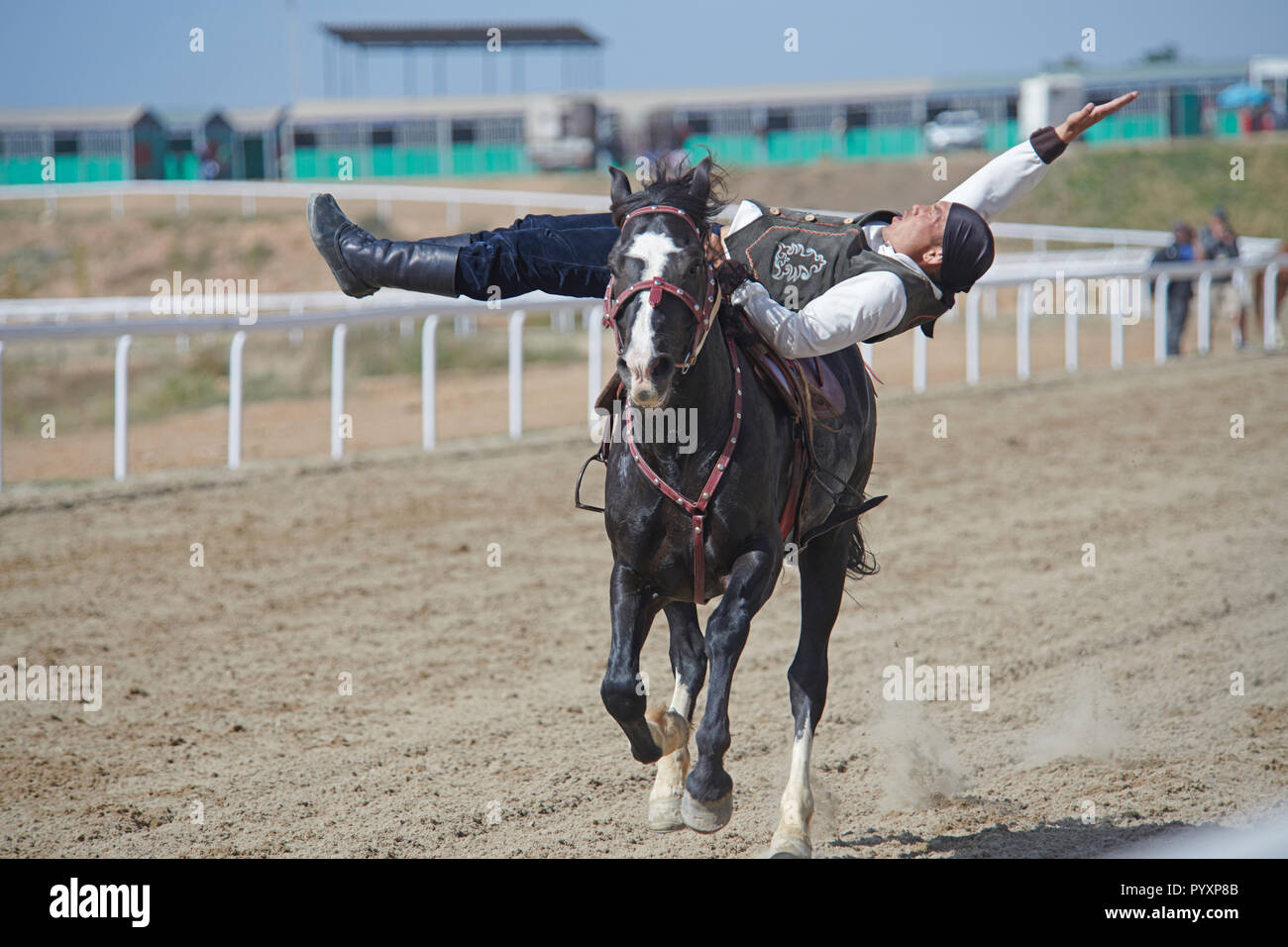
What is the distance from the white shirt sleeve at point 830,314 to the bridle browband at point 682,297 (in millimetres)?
299

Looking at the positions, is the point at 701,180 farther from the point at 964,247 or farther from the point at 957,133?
the point at 957,133

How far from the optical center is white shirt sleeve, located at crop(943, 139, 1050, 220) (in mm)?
4066

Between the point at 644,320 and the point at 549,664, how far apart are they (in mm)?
3361

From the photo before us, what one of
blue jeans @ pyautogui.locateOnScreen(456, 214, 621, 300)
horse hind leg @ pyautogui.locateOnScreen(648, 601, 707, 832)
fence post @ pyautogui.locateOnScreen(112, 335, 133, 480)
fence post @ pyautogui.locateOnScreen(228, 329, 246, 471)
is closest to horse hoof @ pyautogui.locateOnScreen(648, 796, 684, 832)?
horse hind leg @ pyautogui.locateOnScreen(648, 601, 707, 832)

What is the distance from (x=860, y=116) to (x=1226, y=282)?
3296cm

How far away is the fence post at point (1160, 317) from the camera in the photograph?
16672 mm

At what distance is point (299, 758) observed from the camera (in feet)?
16.3

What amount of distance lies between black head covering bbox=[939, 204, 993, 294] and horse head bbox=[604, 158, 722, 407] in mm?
832

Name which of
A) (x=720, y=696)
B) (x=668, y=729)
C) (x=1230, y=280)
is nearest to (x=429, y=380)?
(x=668, y=729)

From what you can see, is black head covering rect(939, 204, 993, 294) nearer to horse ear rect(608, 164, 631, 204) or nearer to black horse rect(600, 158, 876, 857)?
black horse rect(600, 158, 876, 857)

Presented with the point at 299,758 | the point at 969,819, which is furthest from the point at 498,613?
the point at 969,819

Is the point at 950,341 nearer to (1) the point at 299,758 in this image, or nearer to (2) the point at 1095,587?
(2) the point at 1095,587

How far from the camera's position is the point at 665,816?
381cm

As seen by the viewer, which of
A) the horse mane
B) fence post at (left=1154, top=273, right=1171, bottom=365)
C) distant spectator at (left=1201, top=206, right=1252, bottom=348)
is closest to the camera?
the horse mane
